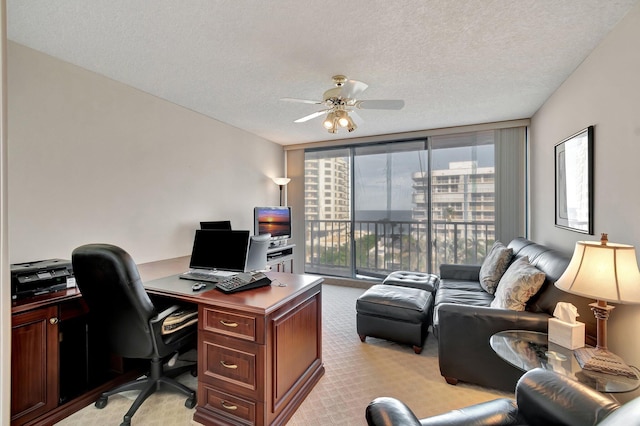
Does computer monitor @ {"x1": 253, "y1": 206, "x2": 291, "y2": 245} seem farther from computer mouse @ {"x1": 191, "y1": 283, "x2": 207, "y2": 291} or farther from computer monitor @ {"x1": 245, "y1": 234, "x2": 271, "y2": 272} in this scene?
computer mouse @ {"x1": 191, "y1": 283, "x2": 207, "y2": 291}

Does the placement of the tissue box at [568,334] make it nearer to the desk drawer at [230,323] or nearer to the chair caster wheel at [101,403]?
the desk drawer at [230,323]

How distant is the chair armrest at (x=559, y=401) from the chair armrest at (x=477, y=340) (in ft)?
2.48

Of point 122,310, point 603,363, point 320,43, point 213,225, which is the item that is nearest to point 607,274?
point 603,363

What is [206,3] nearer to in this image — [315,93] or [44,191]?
[315,93]

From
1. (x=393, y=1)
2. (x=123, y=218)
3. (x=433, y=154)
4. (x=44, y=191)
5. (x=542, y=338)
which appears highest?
(x=393, y=1)

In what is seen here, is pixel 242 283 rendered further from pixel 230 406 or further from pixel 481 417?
pixel 481 417

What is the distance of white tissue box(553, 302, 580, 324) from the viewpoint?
1573mm

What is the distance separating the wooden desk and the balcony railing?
2928 mm

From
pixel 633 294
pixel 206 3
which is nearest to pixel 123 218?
pixel 206 3

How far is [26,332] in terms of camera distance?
1630 mm

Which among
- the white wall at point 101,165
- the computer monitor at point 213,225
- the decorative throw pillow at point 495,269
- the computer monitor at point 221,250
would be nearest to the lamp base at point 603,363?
the decorative throw pillow at point 495,269

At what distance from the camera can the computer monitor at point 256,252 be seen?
7.70 ft

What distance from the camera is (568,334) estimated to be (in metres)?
1.56

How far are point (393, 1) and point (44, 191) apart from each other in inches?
109
